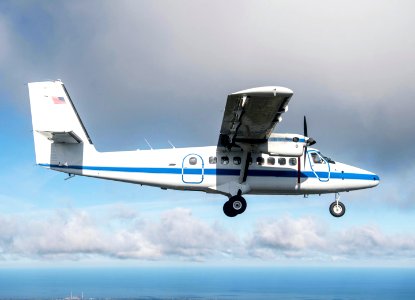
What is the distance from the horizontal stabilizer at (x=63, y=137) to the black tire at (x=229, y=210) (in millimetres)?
7631

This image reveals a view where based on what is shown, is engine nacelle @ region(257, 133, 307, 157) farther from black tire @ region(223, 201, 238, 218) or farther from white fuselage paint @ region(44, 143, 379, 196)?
black tire @ region(223, 201, 238, 218)

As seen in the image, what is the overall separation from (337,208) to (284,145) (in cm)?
523

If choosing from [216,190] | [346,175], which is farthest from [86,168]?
[346,175]

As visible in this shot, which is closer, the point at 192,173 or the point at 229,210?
the point at 192,173

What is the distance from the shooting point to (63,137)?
24.4 meters

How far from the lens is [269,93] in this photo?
1830 centimetres

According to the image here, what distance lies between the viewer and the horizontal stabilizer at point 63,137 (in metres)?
23.8

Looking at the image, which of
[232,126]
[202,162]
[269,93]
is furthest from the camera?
[202,162]


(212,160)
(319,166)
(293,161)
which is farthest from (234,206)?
(319,166)

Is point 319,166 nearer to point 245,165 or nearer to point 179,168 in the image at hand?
point 245,165

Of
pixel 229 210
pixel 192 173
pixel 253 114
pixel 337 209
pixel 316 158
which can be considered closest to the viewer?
pixel 253 114

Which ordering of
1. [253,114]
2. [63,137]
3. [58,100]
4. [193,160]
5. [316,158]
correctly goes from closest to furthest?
1. [253,114]
2. [63,137]
3. [193,160]
4. [58,100]
5. [316,158]

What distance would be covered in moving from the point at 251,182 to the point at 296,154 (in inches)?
104

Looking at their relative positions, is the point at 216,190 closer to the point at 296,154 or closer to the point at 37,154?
the point at 296,154
